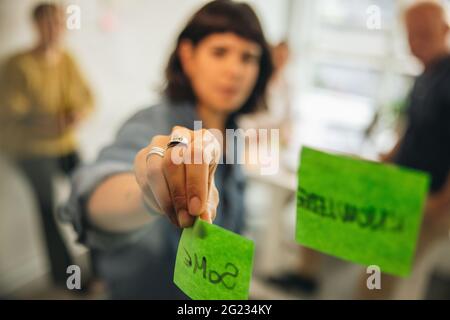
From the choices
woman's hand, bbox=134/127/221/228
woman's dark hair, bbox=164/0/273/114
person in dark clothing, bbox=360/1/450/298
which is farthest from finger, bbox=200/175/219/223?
person in dark clothing, bbox=360/1/450/298

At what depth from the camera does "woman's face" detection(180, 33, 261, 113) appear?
0.37m

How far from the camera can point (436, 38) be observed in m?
0.48

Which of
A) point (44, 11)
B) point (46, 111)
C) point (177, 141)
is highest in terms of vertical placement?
point (44, 11)

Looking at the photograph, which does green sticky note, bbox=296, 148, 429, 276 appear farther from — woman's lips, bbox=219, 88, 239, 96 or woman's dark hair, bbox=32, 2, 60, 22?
woman's dark hair, bbox=32, 2, 60, 22

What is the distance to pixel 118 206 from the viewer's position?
0.38 metres

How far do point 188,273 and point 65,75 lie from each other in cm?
59

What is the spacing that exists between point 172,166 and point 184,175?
0.4 inches

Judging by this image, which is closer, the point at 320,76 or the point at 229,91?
the point at 229,91

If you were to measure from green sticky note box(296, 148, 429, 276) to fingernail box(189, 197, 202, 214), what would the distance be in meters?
0.10

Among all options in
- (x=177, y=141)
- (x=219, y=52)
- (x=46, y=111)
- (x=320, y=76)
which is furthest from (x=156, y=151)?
(x=46, y=111)

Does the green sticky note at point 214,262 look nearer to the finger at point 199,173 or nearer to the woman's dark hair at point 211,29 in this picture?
the finger at point 199,173

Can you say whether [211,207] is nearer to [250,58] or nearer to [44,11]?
[250,58]
